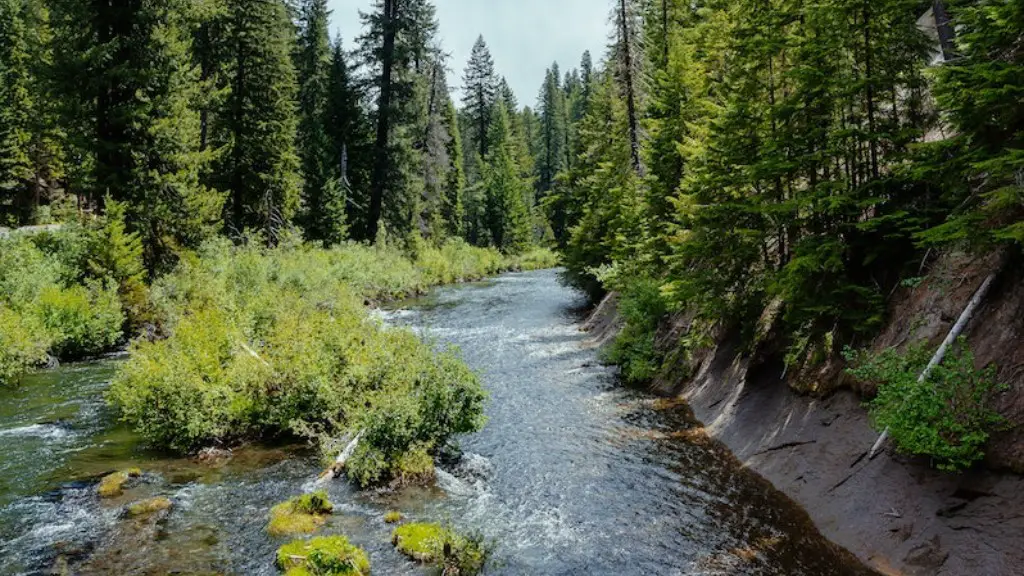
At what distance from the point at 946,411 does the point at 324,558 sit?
23.8 ft

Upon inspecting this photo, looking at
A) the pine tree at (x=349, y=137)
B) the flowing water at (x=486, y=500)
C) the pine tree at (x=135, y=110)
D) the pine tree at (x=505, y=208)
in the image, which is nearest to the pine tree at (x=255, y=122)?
the pine tree at (x=349, y=137)

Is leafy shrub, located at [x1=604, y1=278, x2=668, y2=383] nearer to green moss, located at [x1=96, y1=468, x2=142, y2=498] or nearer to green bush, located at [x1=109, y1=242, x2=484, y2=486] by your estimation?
green bush, located at [x1=109, y1=242, x2=484, y2=486]

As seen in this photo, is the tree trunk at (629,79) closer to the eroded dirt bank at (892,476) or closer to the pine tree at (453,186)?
the eroded dirt bank at (892,476)

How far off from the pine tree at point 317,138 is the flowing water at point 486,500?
25603 mm

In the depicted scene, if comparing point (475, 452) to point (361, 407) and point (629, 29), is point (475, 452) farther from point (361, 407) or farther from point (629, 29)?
point (629, 29)

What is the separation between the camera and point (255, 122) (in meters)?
35.8

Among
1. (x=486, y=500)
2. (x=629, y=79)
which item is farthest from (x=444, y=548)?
(x=629, y=79)

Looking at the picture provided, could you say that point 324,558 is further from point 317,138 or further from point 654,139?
point 317,138

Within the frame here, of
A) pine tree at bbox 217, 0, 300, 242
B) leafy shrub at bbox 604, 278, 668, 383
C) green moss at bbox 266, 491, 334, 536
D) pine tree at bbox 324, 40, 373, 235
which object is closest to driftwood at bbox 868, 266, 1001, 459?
green moss at bbox 266, 491, 334, 536

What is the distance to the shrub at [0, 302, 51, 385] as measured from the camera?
1456 cm

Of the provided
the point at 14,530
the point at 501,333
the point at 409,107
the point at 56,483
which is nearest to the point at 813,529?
the point at 14,530

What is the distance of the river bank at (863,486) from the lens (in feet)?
21.8

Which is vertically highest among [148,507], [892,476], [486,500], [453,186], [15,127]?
[15,127]

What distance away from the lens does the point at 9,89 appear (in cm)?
4803
